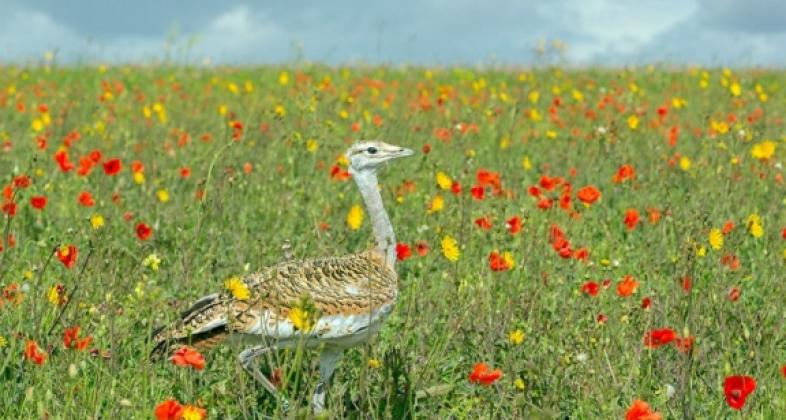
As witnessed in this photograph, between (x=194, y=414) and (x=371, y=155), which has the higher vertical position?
(x=371, y=155)

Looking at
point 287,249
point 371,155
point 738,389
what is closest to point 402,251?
point 371,155

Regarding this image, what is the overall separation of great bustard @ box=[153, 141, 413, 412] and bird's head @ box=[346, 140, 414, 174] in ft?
1.12

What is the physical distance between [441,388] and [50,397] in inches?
52.9

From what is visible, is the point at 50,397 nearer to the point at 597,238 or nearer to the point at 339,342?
the point at 339,342

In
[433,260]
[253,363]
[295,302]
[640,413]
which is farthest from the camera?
[433,260]

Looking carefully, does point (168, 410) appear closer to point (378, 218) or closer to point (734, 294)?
point (378, 218)

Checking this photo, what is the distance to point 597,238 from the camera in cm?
693


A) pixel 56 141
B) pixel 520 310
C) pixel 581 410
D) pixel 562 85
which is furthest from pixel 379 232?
pixel 562 85

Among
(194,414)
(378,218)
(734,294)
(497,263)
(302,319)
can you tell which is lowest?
(734,294)

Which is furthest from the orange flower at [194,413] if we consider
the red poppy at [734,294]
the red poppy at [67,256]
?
the red poppy at [734,294]

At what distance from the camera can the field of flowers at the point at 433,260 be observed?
12.3ft

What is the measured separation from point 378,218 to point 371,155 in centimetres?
27

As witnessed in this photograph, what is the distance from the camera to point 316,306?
3.75m

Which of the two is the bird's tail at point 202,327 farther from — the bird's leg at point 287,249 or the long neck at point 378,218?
the long neck at point 378,218
